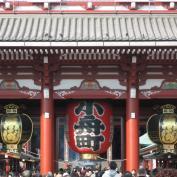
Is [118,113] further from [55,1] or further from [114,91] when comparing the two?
[55,1]

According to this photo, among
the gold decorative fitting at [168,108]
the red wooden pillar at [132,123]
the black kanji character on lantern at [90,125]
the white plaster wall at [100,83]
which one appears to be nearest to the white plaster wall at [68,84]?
the white plaster wall at [100,83]

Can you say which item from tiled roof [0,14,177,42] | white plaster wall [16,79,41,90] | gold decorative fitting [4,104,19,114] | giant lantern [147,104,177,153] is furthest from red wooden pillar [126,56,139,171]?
gold decorative fitting [4,104,19,114]

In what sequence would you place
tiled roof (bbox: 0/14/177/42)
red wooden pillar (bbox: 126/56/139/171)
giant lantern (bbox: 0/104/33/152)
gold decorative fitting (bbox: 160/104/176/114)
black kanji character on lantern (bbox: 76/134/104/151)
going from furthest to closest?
1. gold decorative fitting (bbox: 160/104/176/114)
2. giant lantern (bbox: 0/104/33/152)
3. black kanji character on lantern (bbox: 76/134/104/151)
4. red wooden pillar (bbox: 126/56/139/171)
5. tiled roof (bbox: 0/14/177/42)

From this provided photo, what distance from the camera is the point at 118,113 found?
23781mm

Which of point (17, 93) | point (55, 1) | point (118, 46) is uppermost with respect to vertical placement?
point (55, 1)

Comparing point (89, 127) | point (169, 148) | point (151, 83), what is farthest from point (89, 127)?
point (169, 148)

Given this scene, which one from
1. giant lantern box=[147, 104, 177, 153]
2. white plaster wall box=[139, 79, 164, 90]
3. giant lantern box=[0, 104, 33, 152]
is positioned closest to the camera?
white plaster wall box=[139, 79, 164, 90]

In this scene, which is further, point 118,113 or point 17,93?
point 118,113

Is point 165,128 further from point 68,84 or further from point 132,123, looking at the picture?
point 68,84

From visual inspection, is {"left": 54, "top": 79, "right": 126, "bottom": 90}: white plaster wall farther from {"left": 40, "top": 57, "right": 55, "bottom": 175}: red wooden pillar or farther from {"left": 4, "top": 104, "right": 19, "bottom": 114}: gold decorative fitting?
{"left": 4, "top": 104, "right": 19, "bottom": 114}: gold decorative fitting

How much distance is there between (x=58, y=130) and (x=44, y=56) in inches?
193

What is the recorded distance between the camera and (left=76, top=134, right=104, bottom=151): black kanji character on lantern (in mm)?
21031

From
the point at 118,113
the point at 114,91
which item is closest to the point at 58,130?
the point at 118,113

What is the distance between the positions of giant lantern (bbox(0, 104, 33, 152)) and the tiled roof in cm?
313
